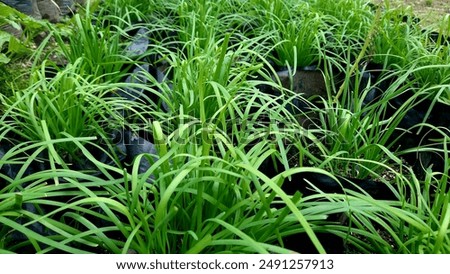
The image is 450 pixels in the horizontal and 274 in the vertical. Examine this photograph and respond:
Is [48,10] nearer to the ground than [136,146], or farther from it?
nearer to the ground

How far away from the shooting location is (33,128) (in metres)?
1.51

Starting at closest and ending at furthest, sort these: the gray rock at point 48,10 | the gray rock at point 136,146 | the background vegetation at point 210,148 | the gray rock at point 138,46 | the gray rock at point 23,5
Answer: the background vegetation at point 210,148 < the gray rock at point 136,146 < the gray rock at point 138,46 < the gray rock at point 23,5 < the gray rock at point 48,10

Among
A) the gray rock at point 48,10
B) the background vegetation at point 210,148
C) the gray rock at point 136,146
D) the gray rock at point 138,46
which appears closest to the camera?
the background vegetation at point 210,148

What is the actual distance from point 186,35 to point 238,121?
28.5 inches

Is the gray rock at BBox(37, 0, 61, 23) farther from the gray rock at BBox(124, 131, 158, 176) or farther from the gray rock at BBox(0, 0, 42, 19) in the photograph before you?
the gray rock at BBox(124, 131, 158, 176)

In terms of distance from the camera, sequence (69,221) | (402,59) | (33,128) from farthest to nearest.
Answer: (402,59), (33,128), (69,221)

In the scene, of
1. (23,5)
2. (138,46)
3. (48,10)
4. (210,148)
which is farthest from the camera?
(48,10)

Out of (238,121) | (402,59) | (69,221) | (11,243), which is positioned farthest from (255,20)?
(11,243)

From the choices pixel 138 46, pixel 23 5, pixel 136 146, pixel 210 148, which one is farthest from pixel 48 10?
pixel 210 148

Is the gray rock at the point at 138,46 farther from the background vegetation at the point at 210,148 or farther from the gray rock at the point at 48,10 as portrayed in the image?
the gray rock at the point at 48,10

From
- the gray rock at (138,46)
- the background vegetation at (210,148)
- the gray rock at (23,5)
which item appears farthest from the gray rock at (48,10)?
the gray rock at (138,46)

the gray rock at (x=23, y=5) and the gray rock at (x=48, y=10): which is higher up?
the gray rock at (x=23, y=5)

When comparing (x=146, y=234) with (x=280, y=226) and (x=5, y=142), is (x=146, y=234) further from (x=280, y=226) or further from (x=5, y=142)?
(x=5, y=142)

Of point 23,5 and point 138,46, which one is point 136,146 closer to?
point 138,46
